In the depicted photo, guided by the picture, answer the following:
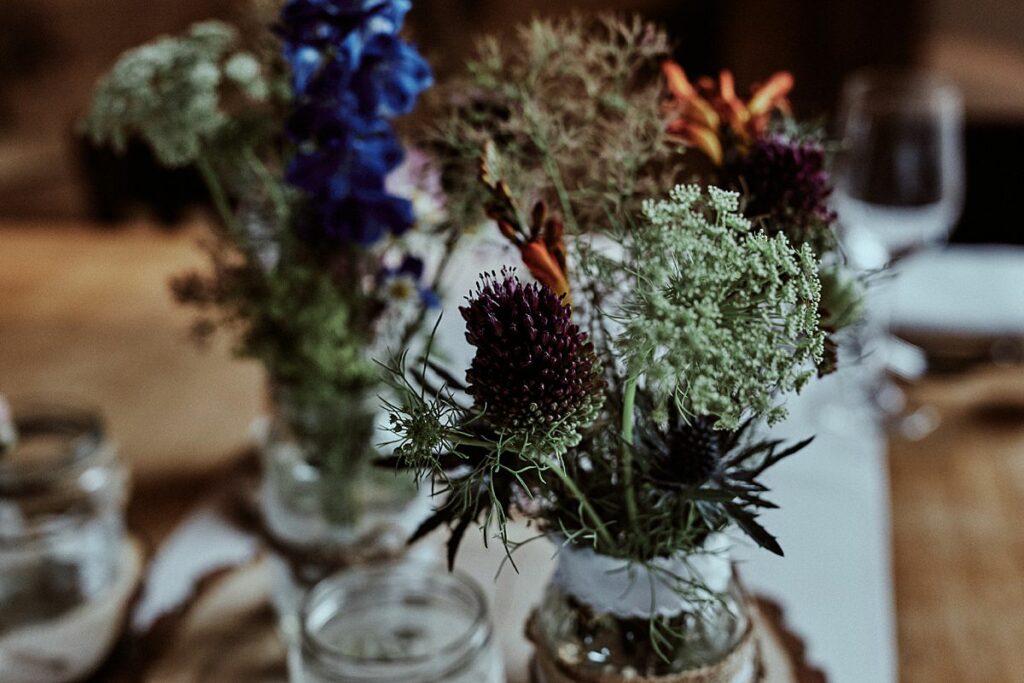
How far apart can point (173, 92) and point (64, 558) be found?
1.27ft

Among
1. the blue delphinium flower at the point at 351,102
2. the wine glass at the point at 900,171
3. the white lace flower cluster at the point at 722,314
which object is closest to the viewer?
the white lace flower cluster at the point at 722,314

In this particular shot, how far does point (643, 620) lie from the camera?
0.55 meters

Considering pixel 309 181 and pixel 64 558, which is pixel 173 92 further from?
pixel 64 558

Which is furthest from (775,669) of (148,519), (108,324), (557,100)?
(108,324)

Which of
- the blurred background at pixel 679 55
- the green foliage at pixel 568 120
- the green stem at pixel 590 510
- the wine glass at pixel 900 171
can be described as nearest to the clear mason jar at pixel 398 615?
the green stem at pixel 590 510

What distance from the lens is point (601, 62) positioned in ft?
1.84

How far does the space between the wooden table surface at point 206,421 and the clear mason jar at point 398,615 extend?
0.84 feet

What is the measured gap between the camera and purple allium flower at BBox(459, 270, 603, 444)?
1.29ft

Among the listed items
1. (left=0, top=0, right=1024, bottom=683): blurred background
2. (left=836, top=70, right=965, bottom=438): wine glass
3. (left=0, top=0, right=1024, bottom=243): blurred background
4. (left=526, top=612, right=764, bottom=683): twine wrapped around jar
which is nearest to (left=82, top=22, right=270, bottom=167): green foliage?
(left=0, top=0, right=1024, bottom=683): blurred background

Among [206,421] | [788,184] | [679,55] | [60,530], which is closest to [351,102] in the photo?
[788,184]

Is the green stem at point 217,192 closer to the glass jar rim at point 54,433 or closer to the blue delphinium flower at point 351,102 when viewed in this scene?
the blue delphinium flower at point 351,102

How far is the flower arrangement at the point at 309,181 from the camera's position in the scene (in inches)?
24.5

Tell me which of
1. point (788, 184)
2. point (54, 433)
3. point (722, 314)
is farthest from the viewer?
point (54, 433)

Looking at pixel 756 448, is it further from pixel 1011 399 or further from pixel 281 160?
pixel 1011 399
